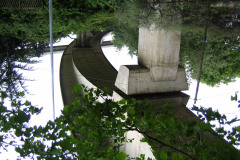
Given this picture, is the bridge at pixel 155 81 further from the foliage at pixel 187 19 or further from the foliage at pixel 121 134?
the foliage at pixel 121 134

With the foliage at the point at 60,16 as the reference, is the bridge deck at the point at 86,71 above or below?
below

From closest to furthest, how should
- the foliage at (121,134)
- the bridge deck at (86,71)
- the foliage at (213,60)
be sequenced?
1. the foliage at (121,134)
2. the foliage at (213,60)
3. the bridge deck at (86,71)

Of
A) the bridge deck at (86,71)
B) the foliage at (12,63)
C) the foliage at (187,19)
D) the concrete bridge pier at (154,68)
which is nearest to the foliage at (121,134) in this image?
the foliage at (187,19)

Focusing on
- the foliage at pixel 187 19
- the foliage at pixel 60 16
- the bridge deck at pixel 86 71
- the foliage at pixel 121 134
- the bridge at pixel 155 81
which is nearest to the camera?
the foliage at pixel 121 134

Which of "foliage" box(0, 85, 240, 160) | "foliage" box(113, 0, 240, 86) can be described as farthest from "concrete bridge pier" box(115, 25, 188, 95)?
"foliage" box(0, 85, 240, 160)

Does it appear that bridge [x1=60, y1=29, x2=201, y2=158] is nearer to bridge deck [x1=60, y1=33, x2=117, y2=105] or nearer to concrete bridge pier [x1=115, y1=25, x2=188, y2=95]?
concrete bridge pier [x1=115, y1=25, x2=188, y2=95]

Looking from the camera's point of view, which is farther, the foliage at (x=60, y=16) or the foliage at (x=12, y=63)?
the foliage at (x=12, y=63)

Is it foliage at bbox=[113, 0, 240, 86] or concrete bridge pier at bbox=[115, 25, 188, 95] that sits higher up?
foliage at bbox=[113, 0, 240, 86]

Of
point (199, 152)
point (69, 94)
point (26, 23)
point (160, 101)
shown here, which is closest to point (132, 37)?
point (69, 94)

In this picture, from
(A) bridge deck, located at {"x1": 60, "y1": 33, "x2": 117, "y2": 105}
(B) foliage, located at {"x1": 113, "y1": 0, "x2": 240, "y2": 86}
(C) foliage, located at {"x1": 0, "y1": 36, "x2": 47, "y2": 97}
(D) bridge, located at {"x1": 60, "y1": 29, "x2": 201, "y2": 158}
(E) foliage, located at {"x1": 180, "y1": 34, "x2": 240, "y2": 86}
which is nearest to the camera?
(B) foliage, located at {"x1": 113, "y1": 0, "x2": 240, "y2": 86}

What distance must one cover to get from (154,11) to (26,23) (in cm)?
715

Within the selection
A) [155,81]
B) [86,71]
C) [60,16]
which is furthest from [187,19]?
[86,71]

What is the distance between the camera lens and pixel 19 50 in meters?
15.3

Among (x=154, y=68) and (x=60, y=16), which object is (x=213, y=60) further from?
(x=60, y=16)
